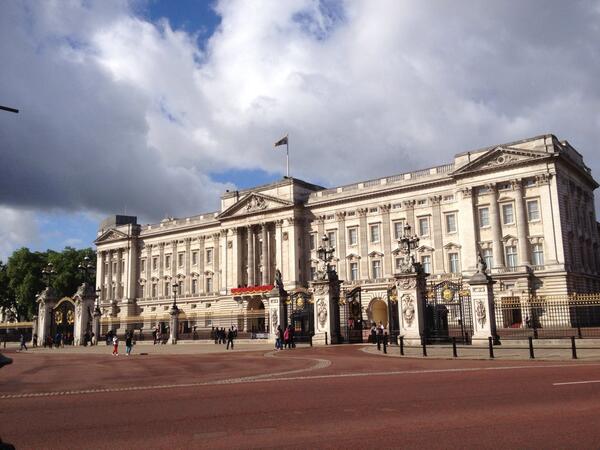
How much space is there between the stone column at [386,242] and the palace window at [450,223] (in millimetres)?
7165

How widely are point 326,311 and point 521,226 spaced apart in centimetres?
3104

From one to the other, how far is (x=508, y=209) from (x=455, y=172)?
6.75 meters

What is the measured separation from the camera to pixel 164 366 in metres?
22.8

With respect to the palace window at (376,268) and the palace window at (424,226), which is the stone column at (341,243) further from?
the palace window at (424,226)

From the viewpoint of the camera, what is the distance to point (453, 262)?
61.9m

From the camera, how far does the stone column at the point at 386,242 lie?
65.9m

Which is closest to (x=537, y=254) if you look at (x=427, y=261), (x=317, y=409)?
(x=427, y=261)

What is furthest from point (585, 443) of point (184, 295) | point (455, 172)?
point (184, 295)

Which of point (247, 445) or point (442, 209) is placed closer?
point (247, 445)

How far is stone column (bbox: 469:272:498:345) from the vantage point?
1073 inches

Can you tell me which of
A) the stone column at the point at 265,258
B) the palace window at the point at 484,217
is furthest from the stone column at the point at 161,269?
the palace window at the point at 484,217

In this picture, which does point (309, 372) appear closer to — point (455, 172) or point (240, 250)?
point (455, 172)

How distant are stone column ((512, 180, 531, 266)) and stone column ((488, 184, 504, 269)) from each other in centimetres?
192

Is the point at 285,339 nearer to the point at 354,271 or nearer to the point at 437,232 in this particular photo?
the point at 437,232
